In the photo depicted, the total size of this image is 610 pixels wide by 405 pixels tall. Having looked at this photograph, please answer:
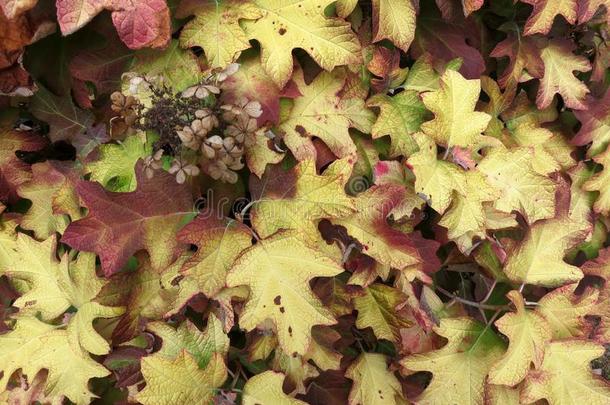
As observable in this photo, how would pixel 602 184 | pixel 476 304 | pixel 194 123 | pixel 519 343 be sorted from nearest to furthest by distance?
pixel 194 123 < pixel 519 343 < pixel 476 304 < pixel 602 184

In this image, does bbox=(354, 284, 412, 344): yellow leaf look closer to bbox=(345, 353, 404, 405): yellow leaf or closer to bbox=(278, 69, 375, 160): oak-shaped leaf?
bbox=(345, 353, 404, 405): yellow leaf

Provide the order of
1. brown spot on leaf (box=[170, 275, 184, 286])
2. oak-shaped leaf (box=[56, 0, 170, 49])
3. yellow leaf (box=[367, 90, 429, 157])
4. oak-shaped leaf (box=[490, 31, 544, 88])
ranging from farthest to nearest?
oak-shaped leaf (box=[490, 31, 544, 88]) → yellow leaf (box=[367, 90, 429, 157]) → brown spot on leaf (box=[170, 275, 184, 286]) → oak-shaped leaf (box=[56, 0, 170, 49])

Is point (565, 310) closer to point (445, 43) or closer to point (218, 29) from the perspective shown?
point (445, 43)

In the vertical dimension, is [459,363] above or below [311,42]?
below

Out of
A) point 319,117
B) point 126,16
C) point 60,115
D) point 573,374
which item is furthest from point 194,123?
point 573,374

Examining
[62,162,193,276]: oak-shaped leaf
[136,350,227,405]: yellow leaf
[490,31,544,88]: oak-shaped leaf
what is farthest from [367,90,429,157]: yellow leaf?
[136,350,227,405]: yellow leaf

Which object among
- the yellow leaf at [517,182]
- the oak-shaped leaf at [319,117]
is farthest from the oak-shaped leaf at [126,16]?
the yellow leaf at [517,182]

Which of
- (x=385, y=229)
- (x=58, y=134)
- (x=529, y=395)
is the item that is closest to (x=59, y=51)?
(x=58, y=134)
